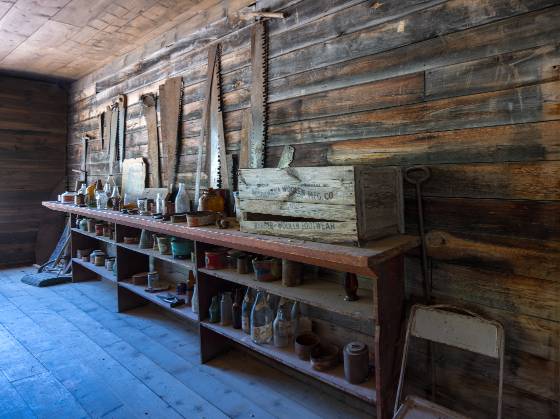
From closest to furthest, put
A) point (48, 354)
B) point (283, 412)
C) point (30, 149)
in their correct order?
point (283, 412)
point (48, 354)
point (30, 149)

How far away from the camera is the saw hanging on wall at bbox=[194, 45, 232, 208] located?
104 inches

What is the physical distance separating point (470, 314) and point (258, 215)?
1040 millimetres

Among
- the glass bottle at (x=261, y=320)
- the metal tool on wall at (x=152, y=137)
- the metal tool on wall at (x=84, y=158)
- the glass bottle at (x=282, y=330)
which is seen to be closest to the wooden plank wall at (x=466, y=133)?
the glass bottle at (x=282, y=330)

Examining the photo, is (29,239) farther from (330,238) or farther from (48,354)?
(330,238)

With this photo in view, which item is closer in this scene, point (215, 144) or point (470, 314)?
point (470, 314)

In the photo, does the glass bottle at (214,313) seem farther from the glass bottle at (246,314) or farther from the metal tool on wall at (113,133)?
the metal tool on wall at (113,133)

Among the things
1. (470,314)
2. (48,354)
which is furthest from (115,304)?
(470,314)

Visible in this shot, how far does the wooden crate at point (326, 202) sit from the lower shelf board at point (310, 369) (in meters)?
0.64

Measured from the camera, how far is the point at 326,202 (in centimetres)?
151

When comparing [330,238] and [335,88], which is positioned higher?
[335,88]

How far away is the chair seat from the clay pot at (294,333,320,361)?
56 centimetres

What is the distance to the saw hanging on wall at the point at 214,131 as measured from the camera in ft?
8.65

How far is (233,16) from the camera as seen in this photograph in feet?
8.38

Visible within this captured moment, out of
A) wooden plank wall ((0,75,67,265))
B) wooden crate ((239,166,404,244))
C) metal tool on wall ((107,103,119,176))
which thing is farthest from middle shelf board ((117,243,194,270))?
wooden plank wall ((0,75,67,265))
